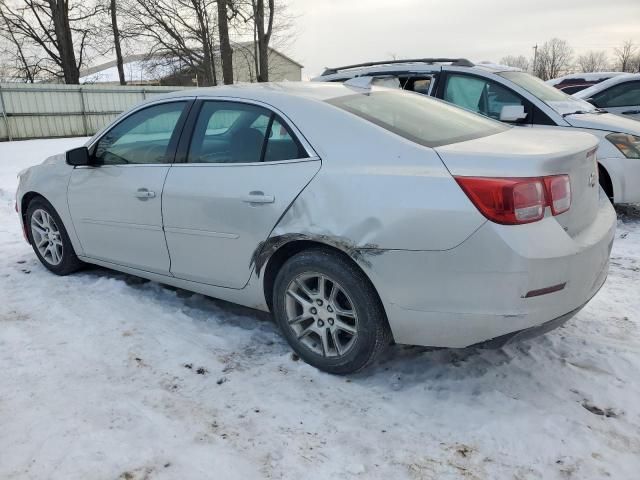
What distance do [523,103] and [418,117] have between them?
348 cm

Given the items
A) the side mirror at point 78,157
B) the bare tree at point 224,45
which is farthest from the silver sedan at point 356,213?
the bare tree at point 224,45

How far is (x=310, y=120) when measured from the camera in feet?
9.82

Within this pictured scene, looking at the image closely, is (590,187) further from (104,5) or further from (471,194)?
(104,5)

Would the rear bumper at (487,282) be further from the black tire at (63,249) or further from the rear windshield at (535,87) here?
the rear windshield at (535,87)

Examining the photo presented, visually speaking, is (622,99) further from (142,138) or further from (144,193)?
(144,193)

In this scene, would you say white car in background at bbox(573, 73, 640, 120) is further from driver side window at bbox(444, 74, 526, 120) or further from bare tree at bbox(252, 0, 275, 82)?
bare tree at bbox(252, 0, 275, 82)

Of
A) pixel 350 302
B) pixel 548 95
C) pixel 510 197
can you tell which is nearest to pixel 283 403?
pixel 350 302

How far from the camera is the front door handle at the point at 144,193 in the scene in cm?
359

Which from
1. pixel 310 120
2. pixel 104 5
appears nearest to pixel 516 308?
pixel 310 120

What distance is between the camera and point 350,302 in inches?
111

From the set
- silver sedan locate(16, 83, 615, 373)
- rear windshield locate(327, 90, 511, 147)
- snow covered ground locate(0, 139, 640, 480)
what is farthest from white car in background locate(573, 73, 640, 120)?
silver sedan locate(16, 83, 615, 373)

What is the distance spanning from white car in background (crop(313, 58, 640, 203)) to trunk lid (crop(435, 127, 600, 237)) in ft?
8.82

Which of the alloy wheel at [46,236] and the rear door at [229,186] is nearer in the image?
the rear door at [229,186]

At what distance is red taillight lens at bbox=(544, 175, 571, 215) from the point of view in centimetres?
248
